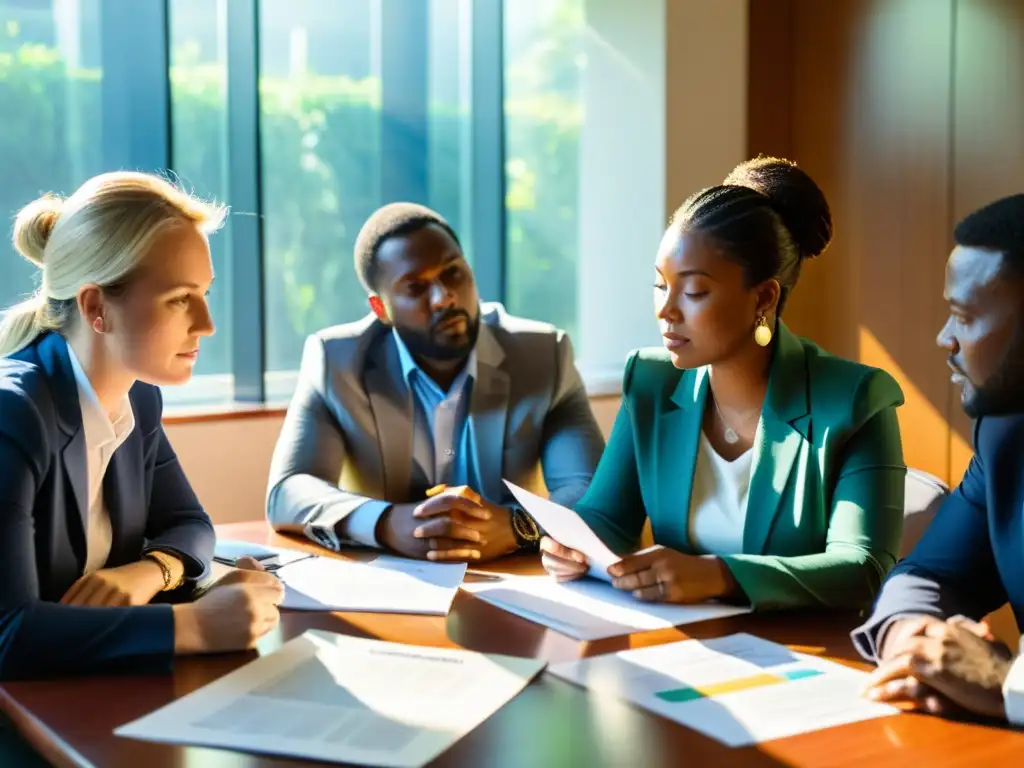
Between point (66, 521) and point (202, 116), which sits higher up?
point (202, 116)

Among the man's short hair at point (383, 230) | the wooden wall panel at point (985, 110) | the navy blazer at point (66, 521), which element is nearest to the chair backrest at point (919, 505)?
the man's short hair at point (383, 230)

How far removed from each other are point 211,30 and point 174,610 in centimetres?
275

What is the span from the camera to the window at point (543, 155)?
15.5ft

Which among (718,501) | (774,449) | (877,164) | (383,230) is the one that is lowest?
(718,501)

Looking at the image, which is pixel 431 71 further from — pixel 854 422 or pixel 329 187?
pixel 854 422

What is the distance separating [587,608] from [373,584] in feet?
1.31

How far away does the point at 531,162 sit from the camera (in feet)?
15.8

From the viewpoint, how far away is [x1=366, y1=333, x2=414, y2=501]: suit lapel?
2.83m

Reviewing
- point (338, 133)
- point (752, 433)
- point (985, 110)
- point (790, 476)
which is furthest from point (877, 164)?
point (790, 476)

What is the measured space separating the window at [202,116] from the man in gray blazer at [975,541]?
105 inches

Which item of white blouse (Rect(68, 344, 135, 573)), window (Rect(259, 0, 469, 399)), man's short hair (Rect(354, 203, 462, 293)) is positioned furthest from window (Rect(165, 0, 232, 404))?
white blouse (Rect(68, 344, 135, 573))

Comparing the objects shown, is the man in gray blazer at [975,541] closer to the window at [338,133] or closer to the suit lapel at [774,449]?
the suit lapel at [774,449]

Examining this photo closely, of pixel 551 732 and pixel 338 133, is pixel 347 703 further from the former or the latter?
pixel 338 133

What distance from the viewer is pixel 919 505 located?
2436 mm
